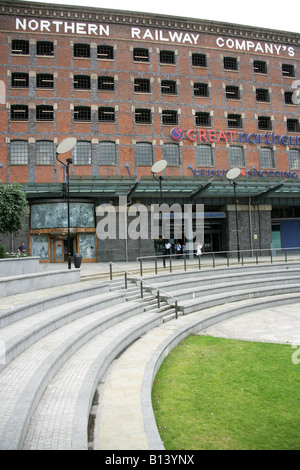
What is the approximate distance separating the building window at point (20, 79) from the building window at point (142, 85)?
9384 millimetres

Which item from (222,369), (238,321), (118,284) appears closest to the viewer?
(222,369)

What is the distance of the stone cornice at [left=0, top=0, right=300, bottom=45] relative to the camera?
86.3 ft

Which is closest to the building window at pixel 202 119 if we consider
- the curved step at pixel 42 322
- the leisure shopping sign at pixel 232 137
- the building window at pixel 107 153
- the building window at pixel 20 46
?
the leisure shopping sign at pixel 232 137

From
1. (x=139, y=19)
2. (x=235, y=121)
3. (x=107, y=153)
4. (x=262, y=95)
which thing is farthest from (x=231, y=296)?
(x=139, y=19)

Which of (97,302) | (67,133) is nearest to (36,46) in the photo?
(67,133)

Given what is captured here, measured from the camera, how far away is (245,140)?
30.1 m

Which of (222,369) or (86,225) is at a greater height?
(86,225)

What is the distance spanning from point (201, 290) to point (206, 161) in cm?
1738

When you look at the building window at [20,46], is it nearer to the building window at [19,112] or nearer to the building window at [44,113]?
the building window at [19,112]

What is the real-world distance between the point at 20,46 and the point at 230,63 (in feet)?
64.6

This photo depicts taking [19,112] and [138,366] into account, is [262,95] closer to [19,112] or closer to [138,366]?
[19,112]

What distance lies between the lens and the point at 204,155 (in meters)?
29.0

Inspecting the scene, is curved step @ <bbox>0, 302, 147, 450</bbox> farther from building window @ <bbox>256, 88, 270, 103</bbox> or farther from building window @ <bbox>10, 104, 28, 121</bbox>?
building window @ <bbox>256, 88, 270, 103</bbox>
